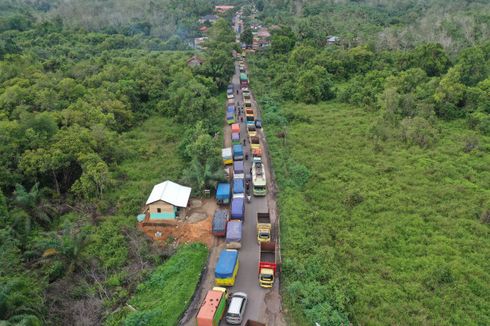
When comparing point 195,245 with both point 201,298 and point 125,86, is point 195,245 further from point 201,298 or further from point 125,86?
point 125,86

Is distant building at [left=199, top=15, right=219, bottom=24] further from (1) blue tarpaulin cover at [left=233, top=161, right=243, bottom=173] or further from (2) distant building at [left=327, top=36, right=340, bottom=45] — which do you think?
(1) blue tarpaulin cover at [left=233, top=161, right=243, bottom=173]

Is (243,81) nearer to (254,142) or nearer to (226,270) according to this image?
(254,142)

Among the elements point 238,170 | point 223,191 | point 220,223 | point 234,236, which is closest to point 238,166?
point 238,170

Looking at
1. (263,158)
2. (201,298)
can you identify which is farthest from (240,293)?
(263,158)

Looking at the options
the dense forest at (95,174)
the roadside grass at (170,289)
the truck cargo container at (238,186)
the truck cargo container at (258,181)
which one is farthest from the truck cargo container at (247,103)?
the roadside grass at (170,289)

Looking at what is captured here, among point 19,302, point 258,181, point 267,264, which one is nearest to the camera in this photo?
point 19,302

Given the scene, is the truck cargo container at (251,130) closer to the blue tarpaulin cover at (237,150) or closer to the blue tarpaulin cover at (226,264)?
the blue tarpaulin cover at (237,150)
